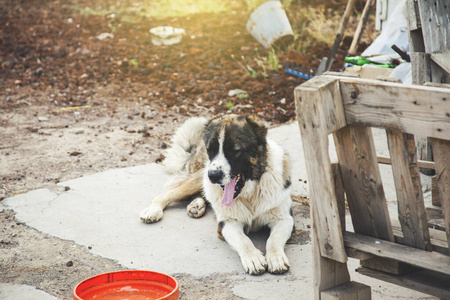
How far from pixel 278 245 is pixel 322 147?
1692 millimetres

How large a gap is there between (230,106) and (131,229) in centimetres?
402

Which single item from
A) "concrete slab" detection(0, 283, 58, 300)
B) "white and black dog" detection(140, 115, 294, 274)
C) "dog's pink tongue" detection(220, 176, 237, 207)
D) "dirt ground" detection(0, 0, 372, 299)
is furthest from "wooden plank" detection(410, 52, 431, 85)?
"concrete slab" detection(0, 283, 58, 300)

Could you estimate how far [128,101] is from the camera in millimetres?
8859

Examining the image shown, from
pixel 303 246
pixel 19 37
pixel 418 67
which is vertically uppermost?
pixel 19 37

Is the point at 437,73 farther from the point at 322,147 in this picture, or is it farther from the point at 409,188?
the point at 322,147

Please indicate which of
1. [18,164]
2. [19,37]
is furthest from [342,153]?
[19,37]

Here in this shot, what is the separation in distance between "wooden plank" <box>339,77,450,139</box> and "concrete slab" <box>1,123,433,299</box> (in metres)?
1.43

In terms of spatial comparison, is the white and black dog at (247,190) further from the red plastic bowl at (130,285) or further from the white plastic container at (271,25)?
the white plastic container at (271,25)

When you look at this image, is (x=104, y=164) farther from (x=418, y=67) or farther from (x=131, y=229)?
(x=418, y=67)

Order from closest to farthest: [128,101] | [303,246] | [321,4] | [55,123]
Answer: [303,246]
[55,123]
[128,101]
[321,4]

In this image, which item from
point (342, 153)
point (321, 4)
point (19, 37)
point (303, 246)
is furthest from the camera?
point (19, 37)

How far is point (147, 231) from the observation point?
4.50m

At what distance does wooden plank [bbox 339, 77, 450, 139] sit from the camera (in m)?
2.10

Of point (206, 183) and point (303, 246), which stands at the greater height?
point (206, 183)
